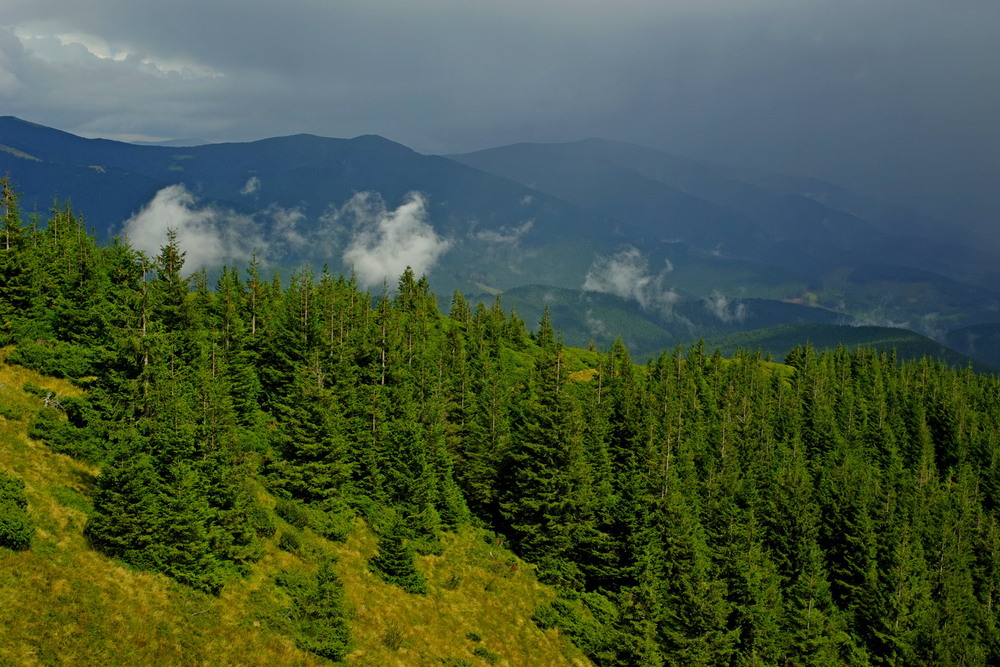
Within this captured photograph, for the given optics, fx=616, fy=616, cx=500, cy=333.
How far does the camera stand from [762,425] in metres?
111

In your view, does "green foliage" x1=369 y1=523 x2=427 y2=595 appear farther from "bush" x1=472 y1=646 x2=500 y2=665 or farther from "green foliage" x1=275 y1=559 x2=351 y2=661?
"green foliage" x1=275 y1=559 x2=351 y2=661

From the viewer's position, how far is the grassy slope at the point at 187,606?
73.0ft

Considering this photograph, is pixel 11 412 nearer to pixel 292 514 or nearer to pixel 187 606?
pixel 292 514

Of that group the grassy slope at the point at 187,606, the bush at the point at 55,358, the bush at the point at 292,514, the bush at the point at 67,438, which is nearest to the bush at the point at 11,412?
the grassy slope at the point at 187,606

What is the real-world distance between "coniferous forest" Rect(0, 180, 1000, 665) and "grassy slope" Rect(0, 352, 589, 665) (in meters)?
1.23

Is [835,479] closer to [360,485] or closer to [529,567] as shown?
[529,567]

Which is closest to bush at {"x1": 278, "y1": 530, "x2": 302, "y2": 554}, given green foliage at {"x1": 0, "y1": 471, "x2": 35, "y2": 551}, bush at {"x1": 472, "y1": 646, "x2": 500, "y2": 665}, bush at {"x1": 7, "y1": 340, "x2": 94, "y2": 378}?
bush at {"x1": 472, "y1": 646, "x2": 500, "y2": 665}

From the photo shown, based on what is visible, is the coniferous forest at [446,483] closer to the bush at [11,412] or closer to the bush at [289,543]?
the bush at [289,543]

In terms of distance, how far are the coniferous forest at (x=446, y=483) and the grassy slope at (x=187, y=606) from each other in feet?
4.05

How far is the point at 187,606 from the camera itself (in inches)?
1074

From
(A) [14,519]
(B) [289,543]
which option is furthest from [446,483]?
(A) [14,519]

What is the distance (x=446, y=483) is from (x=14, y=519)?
35.1 metres

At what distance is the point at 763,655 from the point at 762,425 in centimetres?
6366

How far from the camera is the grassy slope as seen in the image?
22266 millimetres
